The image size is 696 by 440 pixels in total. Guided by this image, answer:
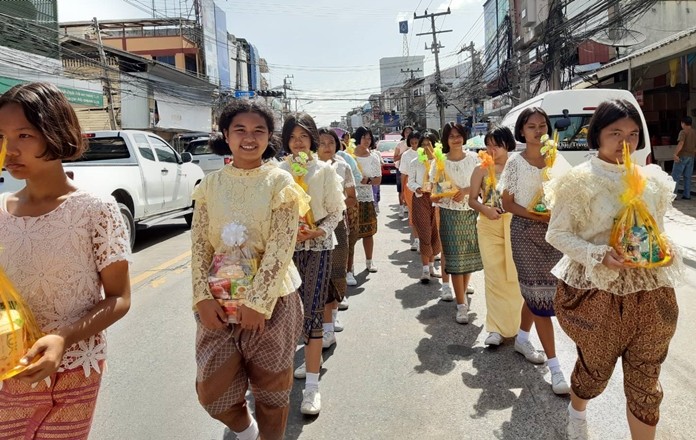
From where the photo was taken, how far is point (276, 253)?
2178 mm

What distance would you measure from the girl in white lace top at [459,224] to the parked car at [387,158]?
13526 mm

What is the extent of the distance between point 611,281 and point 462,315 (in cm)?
240

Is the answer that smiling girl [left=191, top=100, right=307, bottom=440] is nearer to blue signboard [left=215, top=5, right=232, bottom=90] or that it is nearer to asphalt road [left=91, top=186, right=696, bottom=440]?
asphalt road [left=91, top=186, right=696, bottom=440]

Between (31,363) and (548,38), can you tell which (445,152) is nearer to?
(31,363)

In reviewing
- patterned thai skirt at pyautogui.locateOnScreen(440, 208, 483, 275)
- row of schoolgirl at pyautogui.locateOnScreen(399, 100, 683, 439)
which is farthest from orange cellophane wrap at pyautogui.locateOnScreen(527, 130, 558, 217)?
patterned thai skirt at pyautogui.locateOnScreen(440, 208, 483, 275)

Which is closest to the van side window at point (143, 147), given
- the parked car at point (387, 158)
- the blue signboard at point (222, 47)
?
the parked car at point (387, 158)

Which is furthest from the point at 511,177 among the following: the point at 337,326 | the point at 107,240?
the point at 107,240

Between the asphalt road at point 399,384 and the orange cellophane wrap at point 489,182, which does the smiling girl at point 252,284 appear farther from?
the orange cellophane wrap at point 489,182

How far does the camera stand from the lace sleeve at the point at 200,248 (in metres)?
2.23

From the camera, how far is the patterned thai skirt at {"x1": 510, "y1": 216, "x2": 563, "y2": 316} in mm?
3324

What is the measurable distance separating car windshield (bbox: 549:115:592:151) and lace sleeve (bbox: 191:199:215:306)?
7752 millimetres

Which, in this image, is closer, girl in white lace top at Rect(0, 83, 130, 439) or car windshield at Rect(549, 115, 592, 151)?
girl in white lace top at Rect(0, 83, 130, 439)

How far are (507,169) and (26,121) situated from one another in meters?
2.84

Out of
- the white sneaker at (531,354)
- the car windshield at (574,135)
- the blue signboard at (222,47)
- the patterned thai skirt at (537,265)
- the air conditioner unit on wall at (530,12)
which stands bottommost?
the white sneaker at (531,354)
